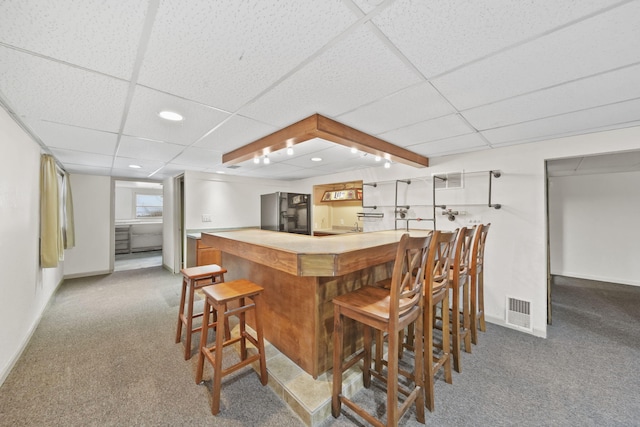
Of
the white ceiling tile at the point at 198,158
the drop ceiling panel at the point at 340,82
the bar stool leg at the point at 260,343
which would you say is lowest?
the bar stool leg at the point at 260,343

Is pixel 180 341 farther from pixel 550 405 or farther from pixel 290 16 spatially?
pixel 550 405

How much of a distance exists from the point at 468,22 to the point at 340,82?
0.69m

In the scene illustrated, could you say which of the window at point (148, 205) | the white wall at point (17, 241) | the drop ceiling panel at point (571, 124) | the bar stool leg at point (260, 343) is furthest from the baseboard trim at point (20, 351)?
the window at point (148, 205)

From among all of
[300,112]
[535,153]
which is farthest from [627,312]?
[300,112]

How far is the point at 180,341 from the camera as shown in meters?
2.52

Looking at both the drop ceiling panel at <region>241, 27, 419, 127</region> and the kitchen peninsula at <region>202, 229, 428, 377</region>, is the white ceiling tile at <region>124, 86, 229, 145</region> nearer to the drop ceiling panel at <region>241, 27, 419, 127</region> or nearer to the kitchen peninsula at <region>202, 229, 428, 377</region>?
the drop ceiling panel at <region>241, 27, 419, 127</region>

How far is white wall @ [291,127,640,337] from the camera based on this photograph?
2643 mm

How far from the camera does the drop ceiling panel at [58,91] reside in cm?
132

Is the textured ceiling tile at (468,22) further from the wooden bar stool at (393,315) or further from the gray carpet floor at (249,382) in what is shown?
the gray carpet floor at (249,382)

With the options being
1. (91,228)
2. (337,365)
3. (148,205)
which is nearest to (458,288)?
(337,365)

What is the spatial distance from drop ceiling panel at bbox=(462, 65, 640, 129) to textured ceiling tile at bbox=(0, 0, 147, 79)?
2.24m

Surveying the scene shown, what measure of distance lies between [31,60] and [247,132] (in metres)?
1.40

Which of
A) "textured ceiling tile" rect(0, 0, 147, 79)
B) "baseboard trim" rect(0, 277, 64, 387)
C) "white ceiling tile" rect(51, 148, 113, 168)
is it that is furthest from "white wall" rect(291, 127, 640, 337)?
"white ceiling tile" rect(51, 148, 113, 168)

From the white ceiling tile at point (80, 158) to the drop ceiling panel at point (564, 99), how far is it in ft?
14.8
